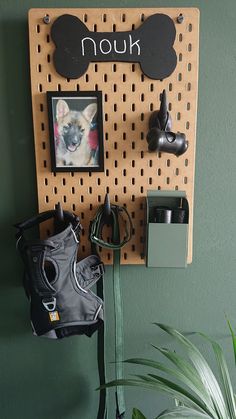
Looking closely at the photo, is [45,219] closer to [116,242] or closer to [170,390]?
[116,242]

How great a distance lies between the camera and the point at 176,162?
823 mm

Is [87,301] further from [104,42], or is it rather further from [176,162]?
[104,42]

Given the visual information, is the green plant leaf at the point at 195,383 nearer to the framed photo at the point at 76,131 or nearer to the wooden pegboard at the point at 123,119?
the wooden pegboard at the point at 123,119

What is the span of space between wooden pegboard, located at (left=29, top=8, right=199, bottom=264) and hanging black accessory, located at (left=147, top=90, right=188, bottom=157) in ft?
0.20

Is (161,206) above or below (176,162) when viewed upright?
below

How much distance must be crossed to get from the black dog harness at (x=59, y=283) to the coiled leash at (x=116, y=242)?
0.05 m

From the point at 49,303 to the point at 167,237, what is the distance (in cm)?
32

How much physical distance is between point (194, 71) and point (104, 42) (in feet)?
0.76

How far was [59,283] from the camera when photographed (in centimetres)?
75

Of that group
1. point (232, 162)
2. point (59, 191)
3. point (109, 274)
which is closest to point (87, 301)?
point (109, 274)

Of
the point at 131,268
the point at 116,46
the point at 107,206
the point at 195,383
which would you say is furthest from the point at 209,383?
the point at 116,46

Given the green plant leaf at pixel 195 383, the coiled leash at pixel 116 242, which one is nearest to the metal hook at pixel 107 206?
the coiled leash at pixel 116 242

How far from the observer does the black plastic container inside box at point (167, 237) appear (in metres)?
0.77

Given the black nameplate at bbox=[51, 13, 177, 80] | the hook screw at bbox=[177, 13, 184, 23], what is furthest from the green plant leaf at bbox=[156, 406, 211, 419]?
the hook screw at bbox=[177, 13, 184, 23]
